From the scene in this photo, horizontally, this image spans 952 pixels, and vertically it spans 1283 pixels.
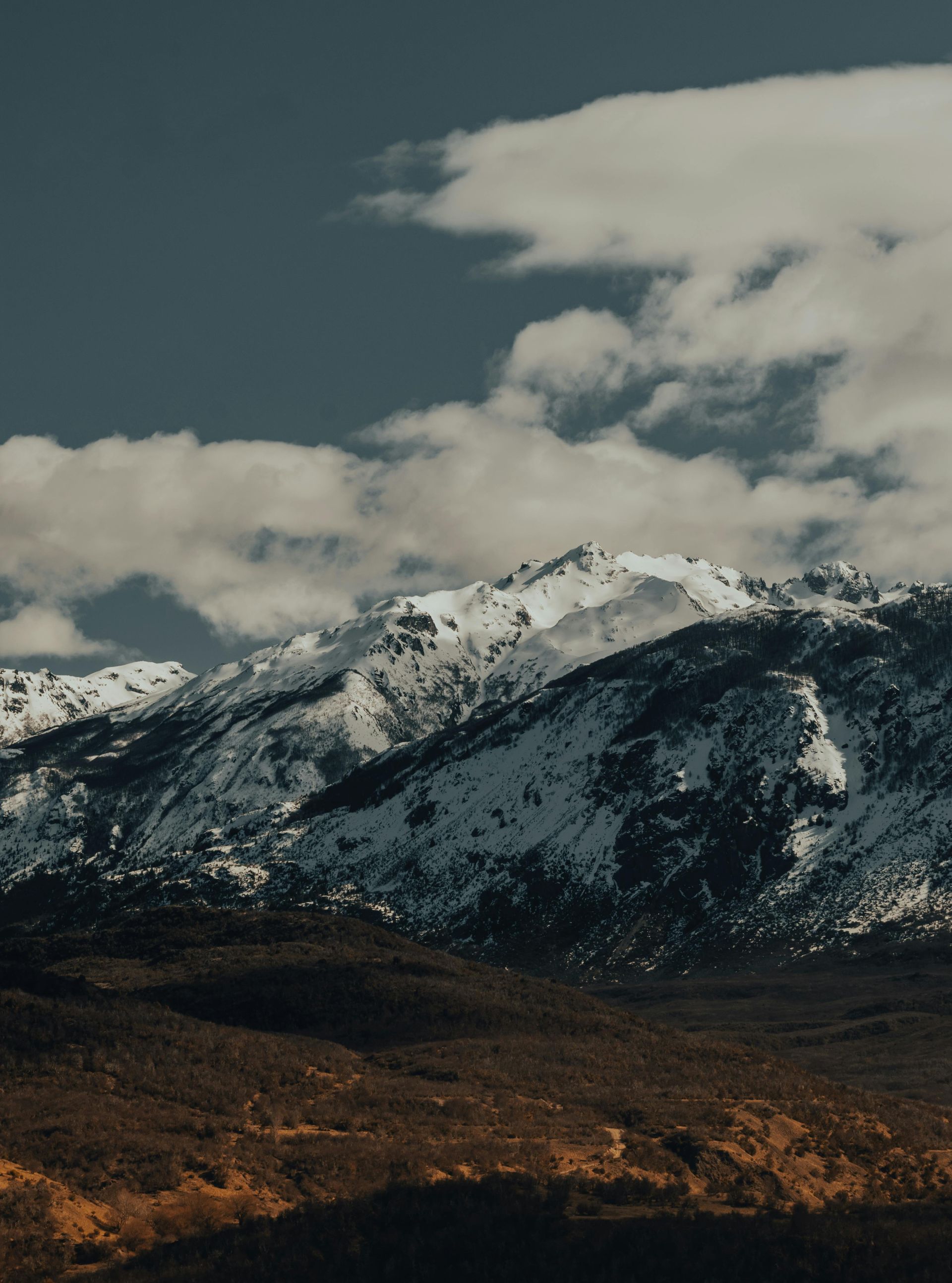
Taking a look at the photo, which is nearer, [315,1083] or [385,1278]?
[385,1278]

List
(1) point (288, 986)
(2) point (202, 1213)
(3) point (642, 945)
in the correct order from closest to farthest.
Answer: (2) point (202, 1213), (1) point (288, 986), (3) point (642, 945)

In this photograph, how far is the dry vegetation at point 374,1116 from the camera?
3422 centimetres

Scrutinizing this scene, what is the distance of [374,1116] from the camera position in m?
45.4

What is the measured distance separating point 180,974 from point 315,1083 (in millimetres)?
38148

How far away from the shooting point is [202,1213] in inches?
1307

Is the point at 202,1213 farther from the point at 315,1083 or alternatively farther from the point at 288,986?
the point at 288,986

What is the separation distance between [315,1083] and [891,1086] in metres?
57.3

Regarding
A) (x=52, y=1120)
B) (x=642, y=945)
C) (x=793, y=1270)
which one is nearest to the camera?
(x=793, y=1270)

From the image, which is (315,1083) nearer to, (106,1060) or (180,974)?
(106,1060)

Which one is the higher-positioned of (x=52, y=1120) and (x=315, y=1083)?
(x=52, y=1120)

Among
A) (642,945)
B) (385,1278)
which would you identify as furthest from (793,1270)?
(642,945)

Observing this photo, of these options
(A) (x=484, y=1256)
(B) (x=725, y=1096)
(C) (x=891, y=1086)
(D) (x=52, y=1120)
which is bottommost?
(C) (x=891, y=1086)

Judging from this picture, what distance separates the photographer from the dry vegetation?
1347 inches

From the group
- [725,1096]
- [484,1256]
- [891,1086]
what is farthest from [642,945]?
[484,1256]
